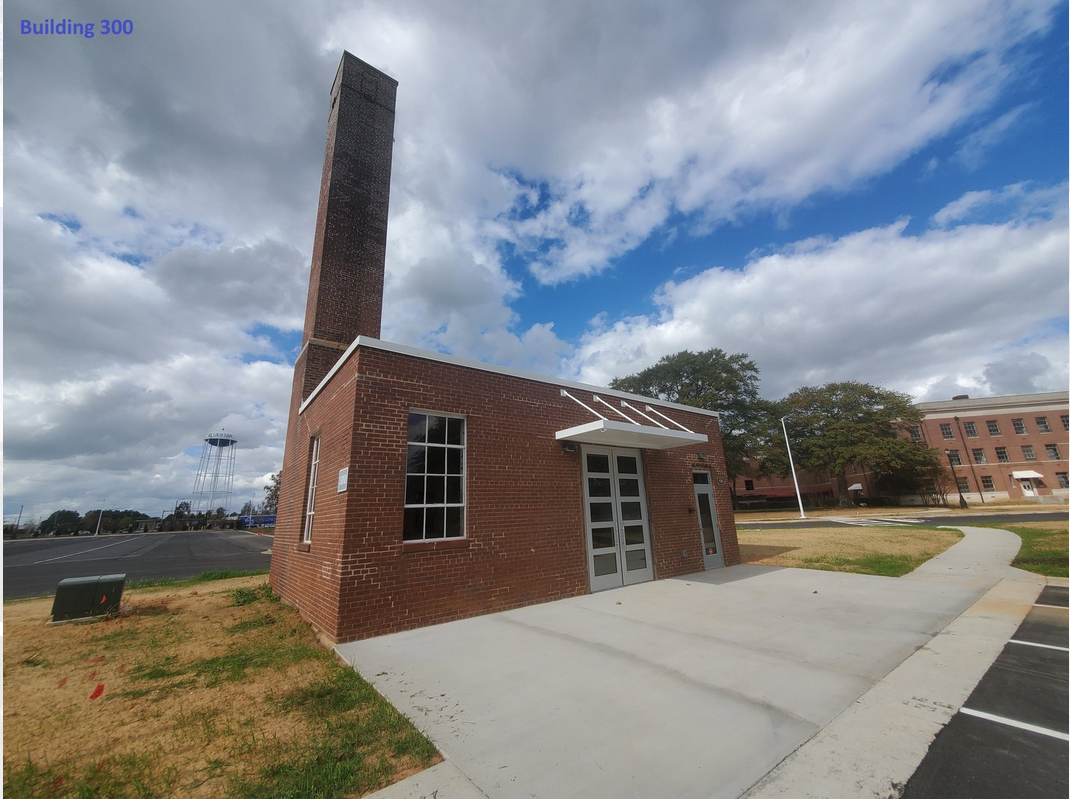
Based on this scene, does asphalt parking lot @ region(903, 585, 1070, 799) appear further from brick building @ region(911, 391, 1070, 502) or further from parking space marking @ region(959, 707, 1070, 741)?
brick building @ region(911, 391, 1070, 502)

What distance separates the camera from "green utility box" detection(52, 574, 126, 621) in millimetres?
7289

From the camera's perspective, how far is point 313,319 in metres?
10.5

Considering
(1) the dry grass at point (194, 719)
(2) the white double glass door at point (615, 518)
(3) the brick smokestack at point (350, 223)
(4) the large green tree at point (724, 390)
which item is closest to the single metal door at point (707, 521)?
(2) the white double glass door at point (615, 518)

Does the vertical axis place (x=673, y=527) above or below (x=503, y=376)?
below

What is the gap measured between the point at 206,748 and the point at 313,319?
9.06 metres

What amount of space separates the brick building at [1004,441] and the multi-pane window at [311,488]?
203 ft

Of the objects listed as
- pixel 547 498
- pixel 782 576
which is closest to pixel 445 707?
pixel 547 498

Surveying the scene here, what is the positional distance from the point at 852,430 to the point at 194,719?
52.4 meters

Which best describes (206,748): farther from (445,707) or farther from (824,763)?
(824,763)

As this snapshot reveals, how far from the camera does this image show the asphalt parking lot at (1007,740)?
2624mm

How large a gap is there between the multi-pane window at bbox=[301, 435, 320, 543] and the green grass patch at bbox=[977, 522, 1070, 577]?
48.5ft

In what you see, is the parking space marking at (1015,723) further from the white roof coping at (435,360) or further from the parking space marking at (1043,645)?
the white roof coping at (435,360)

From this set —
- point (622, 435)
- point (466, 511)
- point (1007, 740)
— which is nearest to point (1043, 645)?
point (1007, 740)

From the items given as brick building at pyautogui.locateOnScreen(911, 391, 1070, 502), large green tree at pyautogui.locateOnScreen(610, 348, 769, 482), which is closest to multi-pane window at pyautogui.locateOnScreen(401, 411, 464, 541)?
large green tree at pyautogui.locateOnScreen(610, 348, 769, 482)
